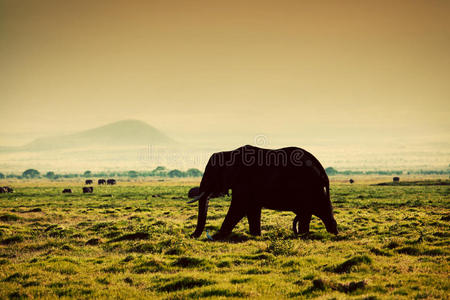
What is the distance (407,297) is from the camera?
9586 mm

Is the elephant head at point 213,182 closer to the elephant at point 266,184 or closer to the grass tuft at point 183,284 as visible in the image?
the elephant at point 266,184

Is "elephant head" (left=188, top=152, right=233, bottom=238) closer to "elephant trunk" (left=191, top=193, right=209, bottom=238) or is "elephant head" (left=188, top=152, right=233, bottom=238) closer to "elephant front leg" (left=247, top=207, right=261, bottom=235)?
"elephant trunk" (left=191, top=193, right=209, bottom=238)

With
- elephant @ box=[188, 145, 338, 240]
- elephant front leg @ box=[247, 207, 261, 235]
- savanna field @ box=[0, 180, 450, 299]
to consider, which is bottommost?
savanna field @ box=[0, 180, 450, 299]

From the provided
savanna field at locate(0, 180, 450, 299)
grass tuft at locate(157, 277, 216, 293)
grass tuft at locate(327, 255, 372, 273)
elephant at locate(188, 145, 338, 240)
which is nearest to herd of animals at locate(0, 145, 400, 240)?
elephant at locate(188, 145, 338, 240)

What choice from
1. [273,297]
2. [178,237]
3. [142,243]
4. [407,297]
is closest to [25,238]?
[142,243]

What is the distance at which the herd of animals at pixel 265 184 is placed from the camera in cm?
1786

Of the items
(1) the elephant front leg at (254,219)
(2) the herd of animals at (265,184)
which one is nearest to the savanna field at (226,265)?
(1) the elephant front leg at (254,219)

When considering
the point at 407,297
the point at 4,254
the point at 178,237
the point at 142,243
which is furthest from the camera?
the point at 178,237

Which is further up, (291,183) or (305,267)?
(291,183)

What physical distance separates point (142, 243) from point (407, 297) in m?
11.6

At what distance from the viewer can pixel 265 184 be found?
704 inches

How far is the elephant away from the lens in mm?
17859

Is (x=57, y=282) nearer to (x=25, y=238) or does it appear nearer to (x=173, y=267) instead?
(x=173, y=267)

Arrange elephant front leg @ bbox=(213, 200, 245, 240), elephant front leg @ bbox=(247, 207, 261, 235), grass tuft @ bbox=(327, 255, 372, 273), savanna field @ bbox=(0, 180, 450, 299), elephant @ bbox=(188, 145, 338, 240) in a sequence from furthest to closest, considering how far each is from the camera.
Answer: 1. elephant front leg @ bbox=(247, 207, 261, 235)
2. elephant front leg @ bbox=(213, 200, 245, 240)
3. elephant @ bbox=(188, 145, 338, 240)
4. grass tuft @ bbox=(327, 255, 372, 273)
5. savanna field @ bbox=(0, 180, 450, 299)
